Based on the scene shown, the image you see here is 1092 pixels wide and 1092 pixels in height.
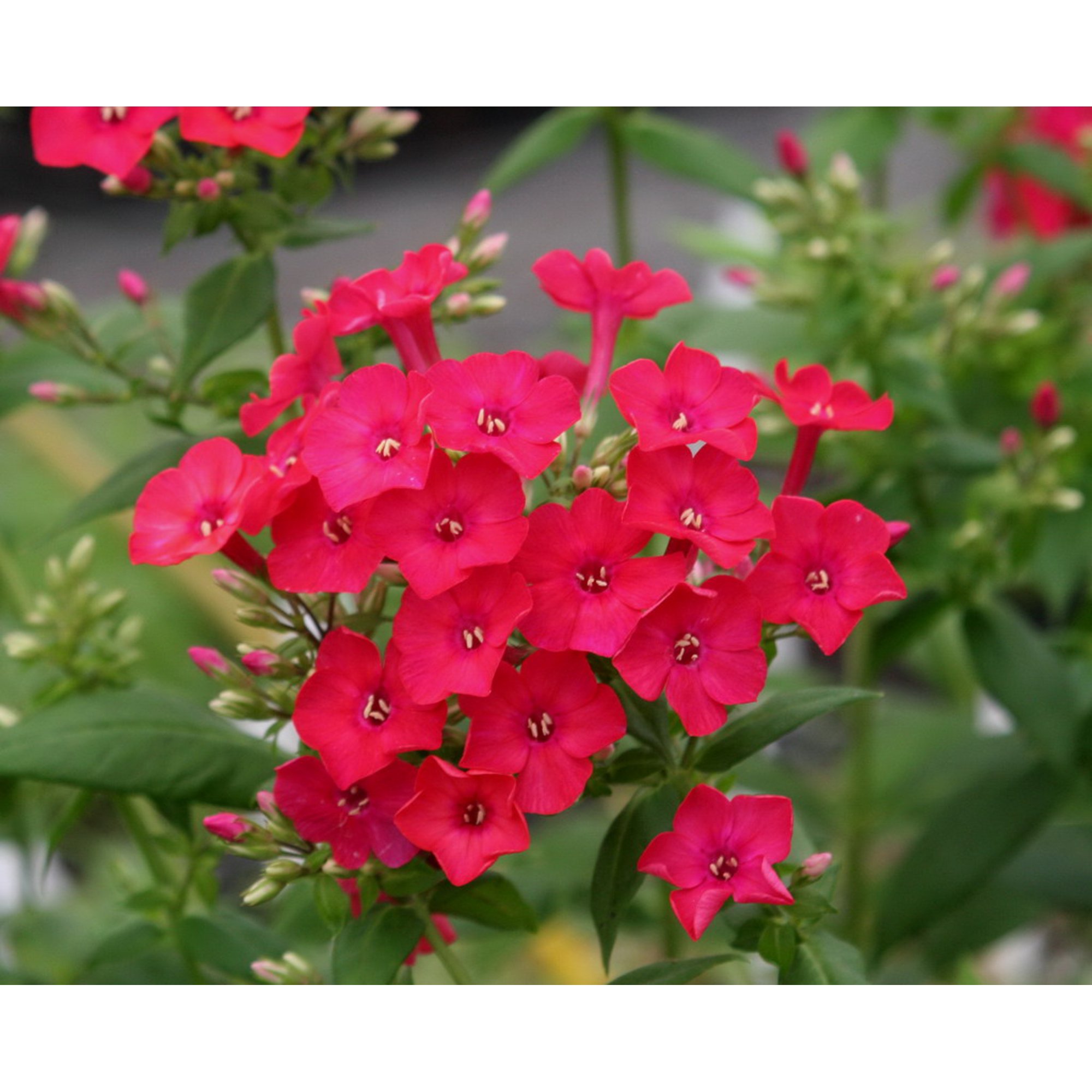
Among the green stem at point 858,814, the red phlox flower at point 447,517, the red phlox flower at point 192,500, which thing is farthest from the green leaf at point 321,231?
the green stem at point 858,814

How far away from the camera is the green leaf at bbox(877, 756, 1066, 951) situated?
1474 millimetres

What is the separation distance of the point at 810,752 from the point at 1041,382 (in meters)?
1.42

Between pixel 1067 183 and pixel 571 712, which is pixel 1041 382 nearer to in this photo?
pixel 1067 183

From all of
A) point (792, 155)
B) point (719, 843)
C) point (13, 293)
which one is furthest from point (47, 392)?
point (792, 155)

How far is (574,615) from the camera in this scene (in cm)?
78

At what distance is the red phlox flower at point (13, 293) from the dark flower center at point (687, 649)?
756 millimetres

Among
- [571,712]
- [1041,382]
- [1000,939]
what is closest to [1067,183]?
[1041,382]

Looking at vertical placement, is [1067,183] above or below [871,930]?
above

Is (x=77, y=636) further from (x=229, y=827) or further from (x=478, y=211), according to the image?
(x=478, y=211)

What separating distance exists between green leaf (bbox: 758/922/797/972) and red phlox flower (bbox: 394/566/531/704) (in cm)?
28

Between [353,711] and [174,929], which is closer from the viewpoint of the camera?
[353,711]

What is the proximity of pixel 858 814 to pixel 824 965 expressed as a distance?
950 mm

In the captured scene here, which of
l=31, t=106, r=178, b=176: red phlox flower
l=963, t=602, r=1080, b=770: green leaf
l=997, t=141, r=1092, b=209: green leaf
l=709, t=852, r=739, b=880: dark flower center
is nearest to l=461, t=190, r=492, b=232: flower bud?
l=31, t=106, r=178, b=176: red phlox flower

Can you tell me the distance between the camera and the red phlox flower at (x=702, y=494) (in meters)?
0.80
